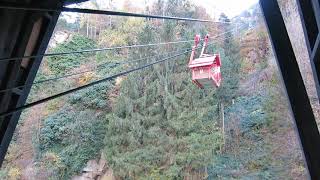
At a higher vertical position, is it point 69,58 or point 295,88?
point 69,58

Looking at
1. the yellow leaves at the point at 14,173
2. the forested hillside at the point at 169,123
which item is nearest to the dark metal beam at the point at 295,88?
the forested hillside at the point at 169,123

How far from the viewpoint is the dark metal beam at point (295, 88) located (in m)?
1.68

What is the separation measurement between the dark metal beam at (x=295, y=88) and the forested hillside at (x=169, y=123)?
9858 mm

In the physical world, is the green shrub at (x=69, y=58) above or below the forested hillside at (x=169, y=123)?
above

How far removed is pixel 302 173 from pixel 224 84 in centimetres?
457

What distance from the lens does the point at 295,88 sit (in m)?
1.85

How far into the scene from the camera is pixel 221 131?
1349cm

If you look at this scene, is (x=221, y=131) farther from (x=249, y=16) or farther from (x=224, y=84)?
(x=249, y=16)

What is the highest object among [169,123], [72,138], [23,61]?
[169,123]

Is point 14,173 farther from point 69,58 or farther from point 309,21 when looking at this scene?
point 309,21

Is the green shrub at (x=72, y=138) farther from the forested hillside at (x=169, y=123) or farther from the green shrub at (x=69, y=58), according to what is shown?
the green shrub at (x=69, y=58)

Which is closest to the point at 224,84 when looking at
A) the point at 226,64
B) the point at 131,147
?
the point at 226,64

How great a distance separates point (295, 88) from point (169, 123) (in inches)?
452

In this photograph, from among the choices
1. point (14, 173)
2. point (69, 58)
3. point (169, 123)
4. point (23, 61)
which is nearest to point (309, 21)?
point (23, 61)
